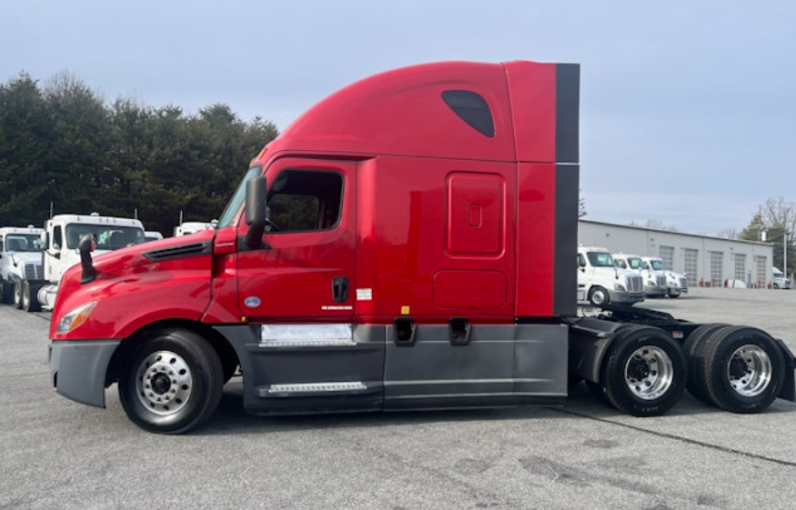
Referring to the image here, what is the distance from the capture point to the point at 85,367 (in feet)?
19.7

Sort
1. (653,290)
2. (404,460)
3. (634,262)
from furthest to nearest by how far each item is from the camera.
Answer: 1. (634,262)
2. (653,290)
3. (404,460)

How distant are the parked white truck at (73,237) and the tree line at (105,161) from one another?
20.4m

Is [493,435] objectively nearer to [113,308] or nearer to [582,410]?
[582,410]

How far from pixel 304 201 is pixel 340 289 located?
1.02m

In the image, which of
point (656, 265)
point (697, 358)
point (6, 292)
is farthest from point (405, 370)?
point (656, 265)

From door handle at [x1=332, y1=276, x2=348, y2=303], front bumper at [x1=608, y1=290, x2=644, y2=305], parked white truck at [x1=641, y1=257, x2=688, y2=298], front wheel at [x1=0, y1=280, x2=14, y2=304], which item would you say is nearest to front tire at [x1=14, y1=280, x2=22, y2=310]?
front wheel at [x1=0, y1=280, x2=14, y2=304]

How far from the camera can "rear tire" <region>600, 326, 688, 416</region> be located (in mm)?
6906

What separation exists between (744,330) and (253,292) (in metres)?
5.26

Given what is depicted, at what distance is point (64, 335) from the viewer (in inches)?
238

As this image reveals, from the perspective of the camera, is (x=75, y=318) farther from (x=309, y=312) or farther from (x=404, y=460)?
(x=404, y=460)

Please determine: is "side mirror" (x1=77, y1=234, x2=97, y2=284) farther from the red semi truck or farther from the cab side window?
the cab side window

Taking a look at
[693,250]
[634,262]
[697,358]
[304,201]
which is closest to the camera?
[304,201]

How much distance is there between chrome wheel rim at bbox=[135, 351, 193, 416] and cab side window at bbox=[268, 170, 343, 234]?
1.52m

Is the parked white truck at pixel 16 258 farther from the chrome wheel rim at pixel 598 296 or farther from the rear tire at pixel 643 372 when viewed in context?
the chrome wheel rim at pixel 598 296
